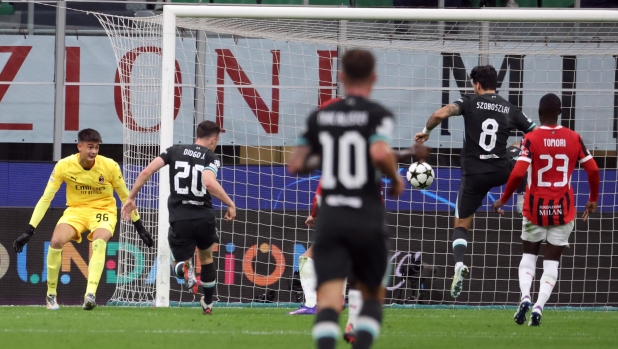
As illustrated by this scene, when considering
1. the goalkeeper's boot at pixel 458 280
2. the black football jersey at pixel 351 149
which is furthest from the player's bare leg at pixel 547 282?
the black football jersey at pixel 351 149

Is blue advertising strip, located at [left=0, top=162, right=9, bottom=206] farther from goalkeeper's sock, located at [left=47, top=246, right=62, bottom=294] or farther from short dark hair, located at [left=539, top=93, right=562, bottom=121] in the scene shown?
short dark hair, located at [left=539, top=93, right=562, bottom=121]

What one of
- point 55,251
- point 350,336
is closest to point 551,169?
point 350,336

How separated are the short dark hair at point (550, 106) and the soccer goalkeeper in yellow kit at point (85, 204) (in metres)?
4.40

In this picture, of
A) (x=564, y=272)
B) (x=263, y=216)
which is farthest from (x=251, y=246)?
(x=564, y=272)

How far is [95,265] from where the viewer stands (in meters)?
10.3

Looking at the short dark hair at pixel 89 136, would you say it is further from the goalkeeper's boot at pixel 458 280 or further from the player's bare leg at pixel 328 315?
the player's bare leg at pixel 328 315

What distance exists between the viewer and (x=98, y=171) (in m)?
10.6

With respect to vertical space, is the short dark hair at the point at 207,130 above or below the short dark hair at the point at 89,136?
above

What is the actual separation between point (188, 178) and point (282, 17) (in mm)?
2258

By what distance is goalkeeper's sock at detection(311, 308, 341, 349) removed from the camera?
4469 mm

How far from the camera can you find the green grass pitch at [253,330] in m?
6.87

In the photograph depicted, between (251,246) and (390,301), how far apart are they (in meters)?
1.97

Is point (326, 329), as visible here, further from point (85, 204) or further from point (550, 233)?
point (85, 204)

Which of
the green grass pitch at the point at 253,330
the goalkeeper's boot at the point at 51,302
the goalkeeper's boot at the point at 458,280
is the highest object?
the goalkeeper's boot at the point at 458,280
